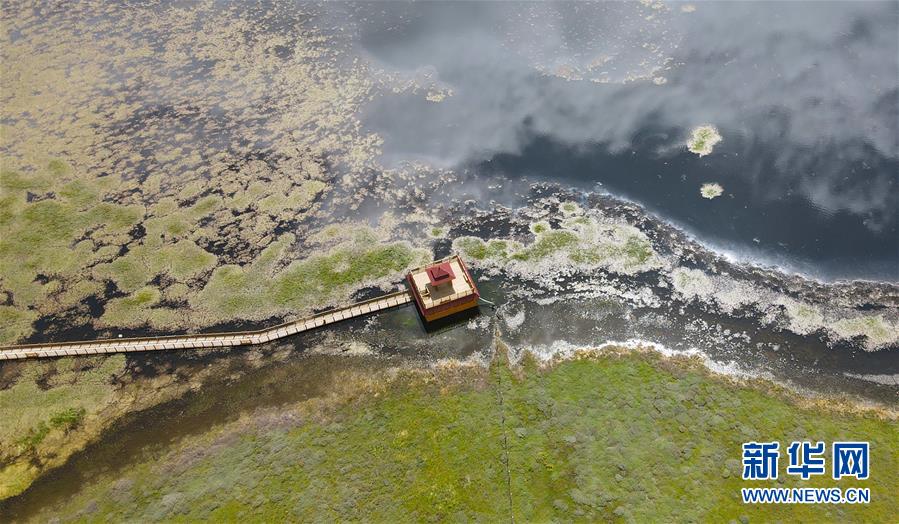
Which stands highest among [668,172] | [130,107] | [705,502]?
[130,107]

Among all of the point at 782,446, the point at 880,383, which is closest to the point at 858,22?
the point at 880,383

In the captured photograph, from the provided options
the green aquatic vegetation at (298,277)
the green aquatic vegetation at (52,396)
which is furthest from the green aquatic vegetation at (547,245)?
the green aquatic vegetation at (52,396)

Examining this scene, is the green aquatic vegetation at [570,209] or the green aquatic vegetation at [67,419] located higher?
the green aquatic vegetation at [570,209]

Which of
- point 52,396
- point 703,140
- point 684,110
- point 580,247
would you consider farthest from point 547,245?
point 52,396

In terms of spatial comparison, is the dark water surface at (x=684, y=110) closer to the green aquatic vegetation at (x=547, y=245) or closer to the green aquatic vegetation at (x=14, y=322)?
the green aquatic vegetation at (x=547, y=245)

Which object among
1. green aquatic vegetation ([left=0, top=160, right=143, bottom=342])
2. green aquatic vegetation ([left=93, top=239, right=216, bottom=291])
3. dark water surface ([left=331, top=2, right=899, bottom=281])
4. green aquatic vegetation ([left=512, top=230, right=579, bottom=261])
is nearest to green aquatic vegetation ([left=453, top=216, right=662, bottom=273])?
green aquatic vegetation ([left=512, top=230, right=579, bottom=261])

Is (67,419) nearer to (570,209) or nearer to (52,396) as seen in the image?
(52,396)

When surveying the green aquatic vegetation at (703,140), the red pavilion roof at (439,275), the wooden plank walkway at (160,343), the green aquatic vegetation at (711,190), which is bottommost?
the wooden plank walkway at (160,343)

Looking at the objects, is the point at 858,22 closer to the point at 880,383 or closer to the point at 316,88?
the point at 880,383

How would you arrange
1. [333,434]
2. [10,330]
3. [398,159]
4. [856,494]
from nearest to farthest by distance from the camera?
[856,494] → [333,434] → [10,330] → [398,159]
